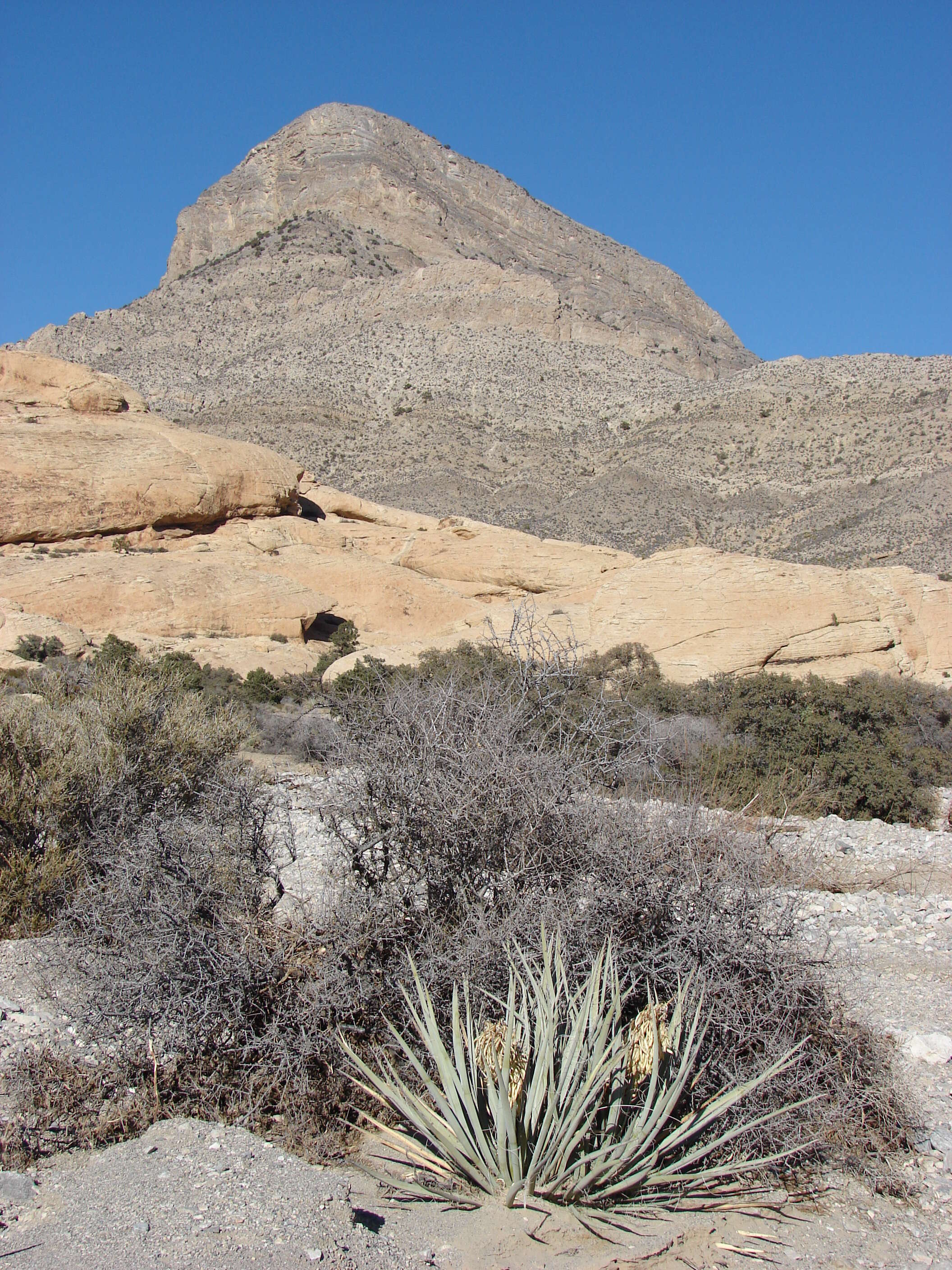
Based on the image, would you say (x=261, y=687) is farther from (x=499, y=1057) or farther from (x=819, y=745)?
(x=499, y=1057)

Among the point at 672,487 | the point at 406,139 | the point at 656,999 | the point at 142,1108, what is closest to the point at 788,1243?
the point at 656,999

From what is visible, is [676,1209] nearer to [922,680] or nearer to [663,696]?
[663,696]

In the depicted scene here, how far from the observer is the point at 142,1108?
3.53m

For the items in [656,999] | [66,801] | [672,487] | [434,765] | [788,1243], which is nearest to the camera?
[788,1243]

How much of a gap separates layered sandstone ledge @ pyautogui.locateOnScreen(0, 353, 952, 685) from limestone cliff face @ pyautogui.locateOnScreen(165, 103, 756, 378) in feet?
177

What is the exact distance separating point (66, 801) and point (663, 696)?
383 inches

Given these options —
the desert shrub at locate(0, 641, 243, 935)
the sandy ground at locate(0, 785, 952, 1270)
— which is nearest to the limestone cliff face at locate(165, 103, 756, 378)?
the desert shrub at locate(0, 641, 243, 935)

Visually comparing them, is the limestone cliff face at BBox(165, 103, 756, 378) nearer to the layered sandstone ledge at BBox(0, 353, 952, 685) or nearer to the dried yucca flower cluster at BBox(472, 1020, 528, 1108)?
the layered sandstone ledge at BBox(0, 353, 952, 685)

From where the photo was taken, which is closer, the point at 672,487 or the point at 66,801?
the point at 66,801

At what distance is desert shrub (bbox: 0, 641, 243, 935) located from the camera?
17.3 ft

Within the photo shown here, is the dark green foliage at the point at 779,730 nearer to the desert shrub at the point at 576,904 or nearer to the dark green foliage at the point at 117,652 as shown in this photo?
the desert shrub at the point at 576,904

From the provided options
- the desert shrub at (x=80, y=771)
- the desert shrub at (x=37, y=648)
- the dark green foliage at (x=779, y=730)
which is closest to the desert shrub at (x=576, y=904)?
the dark green foliage at (x=779, y=730)

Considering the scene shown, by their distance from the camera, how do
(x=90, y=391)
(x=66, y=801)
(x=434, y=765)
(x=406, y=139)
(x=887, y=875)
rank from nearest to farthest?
(x=434, y=765) < (x=66, y=801) < (x=887, y=875) < (x=90, y=391) < (x=406, y=139)

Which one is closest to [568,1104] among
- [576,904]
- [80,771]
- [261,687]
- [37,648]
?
[576,904]
